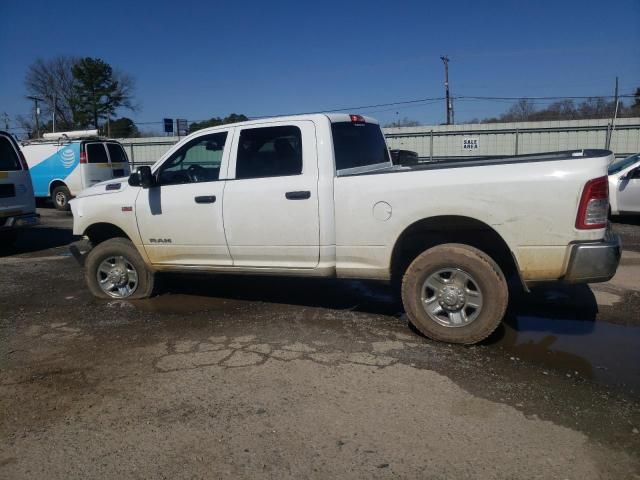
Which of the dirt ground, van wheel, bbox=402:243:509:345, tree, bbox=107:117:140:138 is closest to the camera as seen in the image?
the dirt ground

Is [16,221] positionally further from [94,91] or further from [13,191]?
[94,91]

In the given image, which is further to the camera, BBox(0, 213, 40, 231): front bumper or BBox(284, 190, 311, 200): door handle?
BBox(0, 213, 40, 231): front bumper

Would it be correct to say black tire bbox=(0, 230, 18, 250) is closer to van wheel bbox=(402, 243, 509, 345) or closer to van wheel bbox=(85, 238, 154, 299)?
van wheel bbox=(85, 238, 154, 299)

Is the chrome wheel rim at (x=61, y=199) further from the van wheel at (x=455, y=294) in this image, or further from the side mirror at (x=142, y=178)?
the van wheel at (x=455, y=294)

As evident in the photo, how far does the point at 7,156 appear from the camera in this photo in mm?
9156

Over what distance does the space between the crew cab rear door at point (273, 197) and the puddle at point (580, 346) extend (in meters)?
1.99

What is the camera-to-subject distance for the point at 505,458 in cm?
285

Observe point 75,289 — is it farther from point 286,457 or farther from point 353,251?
point 286,457

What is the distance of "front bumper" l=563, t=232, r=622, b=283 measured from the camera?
13.0ft

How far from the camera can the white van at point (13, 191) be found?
898 centimetres

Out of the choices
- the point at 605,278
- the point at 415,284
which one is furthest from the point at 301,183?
the point at 605,278

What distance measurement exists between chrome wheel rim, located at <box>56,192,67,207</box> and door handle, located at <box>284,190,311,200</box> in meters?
13.2

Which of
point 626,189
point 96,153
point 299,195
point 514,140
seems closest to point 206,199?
point 299,195

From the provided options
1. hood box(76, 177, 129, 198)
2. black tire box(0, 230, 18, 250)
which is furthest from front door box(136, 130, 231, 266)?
black tire box(0, 230, 18, 250)
